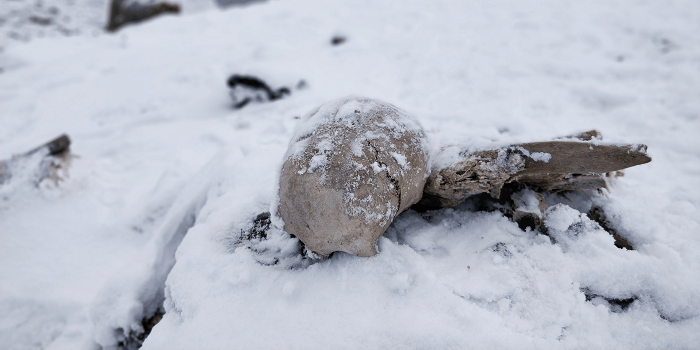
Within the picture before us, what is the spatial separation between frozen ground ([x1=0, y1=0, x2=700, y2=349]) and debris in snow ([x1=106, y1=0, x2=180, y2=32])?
6.35ft

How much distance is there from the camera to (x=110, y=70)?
14.8 feet

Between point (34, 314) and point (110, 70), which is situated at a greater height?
point (110, 70)

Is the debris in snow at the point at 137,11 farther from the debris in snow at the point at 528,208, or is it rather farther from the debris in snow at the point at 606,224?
the debris in snow at the point at 606,224

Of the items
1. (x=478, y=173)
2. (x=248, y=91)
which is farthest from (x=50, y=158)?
(x=478, y=173)

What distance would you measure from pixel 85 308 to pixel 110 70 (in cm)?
376

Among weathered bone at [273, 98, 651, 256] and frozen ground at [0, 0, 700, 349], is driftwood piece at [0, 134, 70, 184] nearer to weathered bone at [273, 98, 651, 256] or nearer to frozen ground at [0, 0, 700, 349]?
frozen ground at [0, 0, 700, 349]

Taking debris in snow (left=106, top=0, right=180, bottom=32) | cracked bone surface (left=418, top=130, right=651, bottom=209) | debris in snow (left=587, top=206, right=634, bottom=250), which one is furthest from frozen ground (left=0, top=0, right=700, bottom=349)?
debris in snow (left=106, top=0, right=180, bottom=32)

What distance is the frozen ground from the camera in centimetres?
Answer: 135

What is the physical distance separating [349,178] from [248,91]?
107 inches

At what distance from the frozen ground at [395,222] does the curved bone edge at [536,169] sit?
138 millimetres

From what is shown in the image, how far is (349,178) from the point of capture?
1371 mm

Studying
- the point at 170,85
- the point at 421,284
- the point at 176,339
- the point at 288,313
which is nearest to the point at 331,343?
the point at 288,313

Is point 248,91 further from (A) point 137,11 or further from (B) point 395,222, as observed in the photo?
(A) point 137,11

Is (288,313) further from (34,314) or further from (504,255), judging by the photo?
(34,314)
